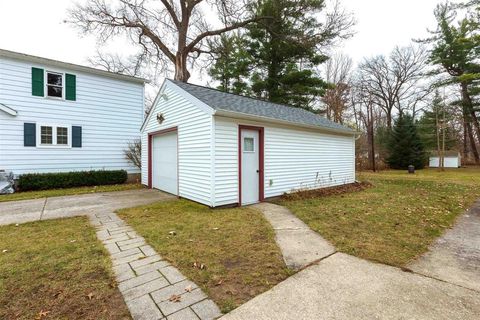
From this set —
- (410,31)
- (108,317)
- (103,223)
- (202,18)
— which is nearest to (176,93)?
(103,223)

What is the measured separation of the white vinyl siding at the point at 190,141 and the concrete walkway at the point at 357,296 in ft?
12.1

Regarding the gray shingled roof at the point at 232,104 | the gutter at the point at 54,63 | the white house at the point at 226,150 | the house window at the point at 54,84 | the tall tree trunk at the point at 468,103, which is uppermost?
the tall tree trunk at the point at 468,103

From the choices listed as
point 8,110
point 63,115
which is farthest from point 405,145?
point 8,110

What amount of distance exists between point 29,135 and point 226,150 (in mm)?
8851

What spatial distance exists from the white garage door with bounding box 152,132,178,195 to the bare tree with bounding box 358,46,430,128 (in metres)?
24.0

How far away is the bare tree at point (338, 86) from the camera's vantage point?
2133 cm

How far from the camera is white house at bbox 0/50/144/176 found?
909 centimetres

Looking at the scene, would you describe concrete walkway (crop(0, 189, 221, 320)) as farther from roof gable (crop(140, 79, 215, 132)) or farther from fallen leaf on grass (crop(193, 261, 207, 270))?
roof gable (crop(140, 79, 215, 132))

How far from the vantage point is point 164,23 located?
14.3 meters

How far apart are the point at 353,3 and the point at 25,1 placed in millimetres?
14641

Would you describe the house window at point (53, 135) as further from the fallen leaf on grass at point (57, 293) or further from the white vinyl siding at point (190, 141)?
the fallen leaf on grass at point (57, 293)

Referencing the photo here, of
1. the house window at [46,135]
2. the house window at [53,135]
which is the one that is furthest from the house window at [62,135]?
the house window at [46,135]

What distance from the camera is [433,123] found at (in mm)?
28359

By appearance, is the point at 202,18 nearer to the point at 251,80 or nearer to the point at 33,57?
the point at 251,80
